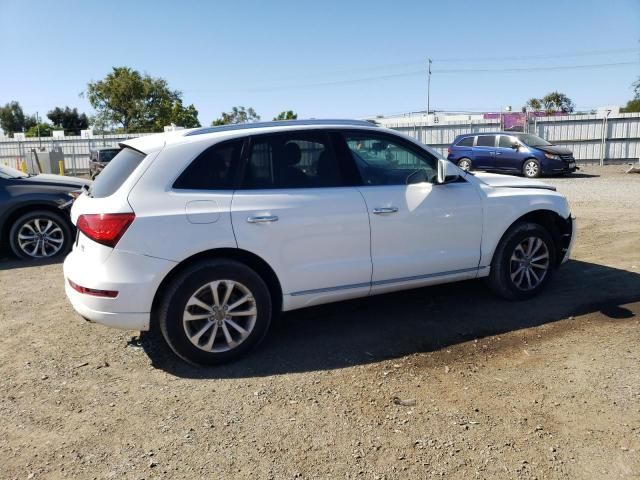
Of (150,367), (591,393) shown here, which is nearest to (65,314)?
(150,367)

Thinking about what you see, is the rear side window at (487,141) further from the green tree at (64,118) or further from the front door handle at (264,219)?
the green tree at (64,118)

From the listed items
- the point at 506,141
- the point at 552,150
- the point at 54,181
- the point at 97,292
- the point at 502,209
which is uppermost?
the point at 506,141

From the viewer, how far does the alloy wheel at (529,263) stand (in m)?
5.03

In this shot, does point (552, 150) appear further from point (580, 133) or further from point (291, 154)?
point (291, 154)

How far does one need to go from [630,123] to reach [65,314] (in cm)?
2432

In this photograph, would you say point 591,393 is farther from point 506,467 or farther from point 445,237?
point 445,237

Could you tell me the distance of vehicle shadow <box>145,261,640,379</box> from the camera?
3998 mm

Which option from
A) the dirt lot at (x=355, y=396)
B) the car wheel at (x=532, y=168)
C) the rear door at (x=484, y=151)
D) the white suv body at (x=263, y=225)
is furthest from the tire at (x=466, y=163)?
the white suv body at (x=263, y=225)

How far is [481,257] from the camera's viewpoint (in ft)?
15.8

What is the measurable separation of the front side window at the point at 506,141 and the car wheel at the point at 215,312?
16.9 m

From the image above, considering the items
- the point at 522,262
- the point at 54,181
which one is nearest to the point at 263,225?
the point at 522,262

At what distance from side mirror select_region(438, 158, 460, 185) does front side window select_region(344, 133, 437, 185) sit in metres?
0.12

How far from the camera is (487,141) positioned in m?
19.2

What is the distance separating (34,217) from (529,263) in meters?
6.64
